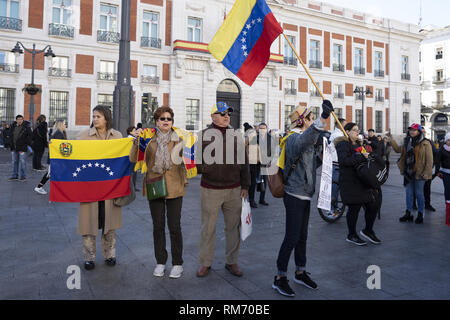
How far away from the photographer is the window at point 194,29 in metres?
26.8

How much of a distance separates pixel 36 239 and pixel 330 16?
33.5m

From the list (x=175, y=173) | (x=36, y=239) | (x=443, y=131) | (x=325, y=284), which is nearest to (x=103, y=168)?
(x=175, y=173)

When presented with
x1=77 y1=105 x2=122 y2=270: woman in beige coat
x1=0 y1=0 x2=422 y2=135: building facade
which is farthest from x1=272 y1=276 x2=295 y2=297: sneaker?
x1=0 y1=0 x2=422 y2=135: building facade

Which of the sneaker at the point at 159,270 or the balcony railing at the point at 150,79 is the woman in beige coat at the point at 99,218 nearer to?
the sneaker at the point at 159,270

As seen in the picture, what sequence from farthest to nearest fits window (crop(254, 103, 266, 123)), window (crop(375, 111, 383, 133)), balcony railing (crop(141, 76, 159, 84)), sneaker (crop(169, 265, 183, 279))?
window (crop(375, 111, 383, 133)) < window (crop(254, 103, 266, 123)) < balcony railing (crop(141, 76, 159, 84)) < sneaker (crop(169, 265, 183, 279))

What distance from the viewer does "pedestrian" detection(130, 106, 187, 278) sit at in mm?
3582

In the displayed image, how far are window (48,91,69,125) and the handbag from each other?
22.2 m

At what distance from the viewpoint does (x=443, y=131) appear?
4328 centimetres

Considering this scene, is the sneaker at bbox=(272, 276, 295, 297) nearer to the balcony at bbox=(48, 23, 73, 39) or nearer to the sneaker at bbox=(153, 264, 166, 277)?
the sneaker at bbox=(153, 264, 166, 277)

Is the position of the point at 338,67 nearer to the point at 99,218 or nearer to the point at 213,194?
the point at 213,194

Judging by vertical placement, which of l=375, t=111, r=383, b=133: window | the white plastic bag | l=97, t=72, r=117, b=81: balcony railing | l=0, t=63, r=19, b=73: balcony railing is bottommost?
the white plastic bag

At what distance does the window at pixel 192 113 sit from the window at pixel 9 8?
12.4 metres

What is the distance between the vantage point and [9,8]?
21.9m

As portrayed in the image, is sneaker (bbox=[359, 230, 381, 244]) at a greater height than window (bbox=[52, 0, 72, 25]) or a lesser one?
lesser
